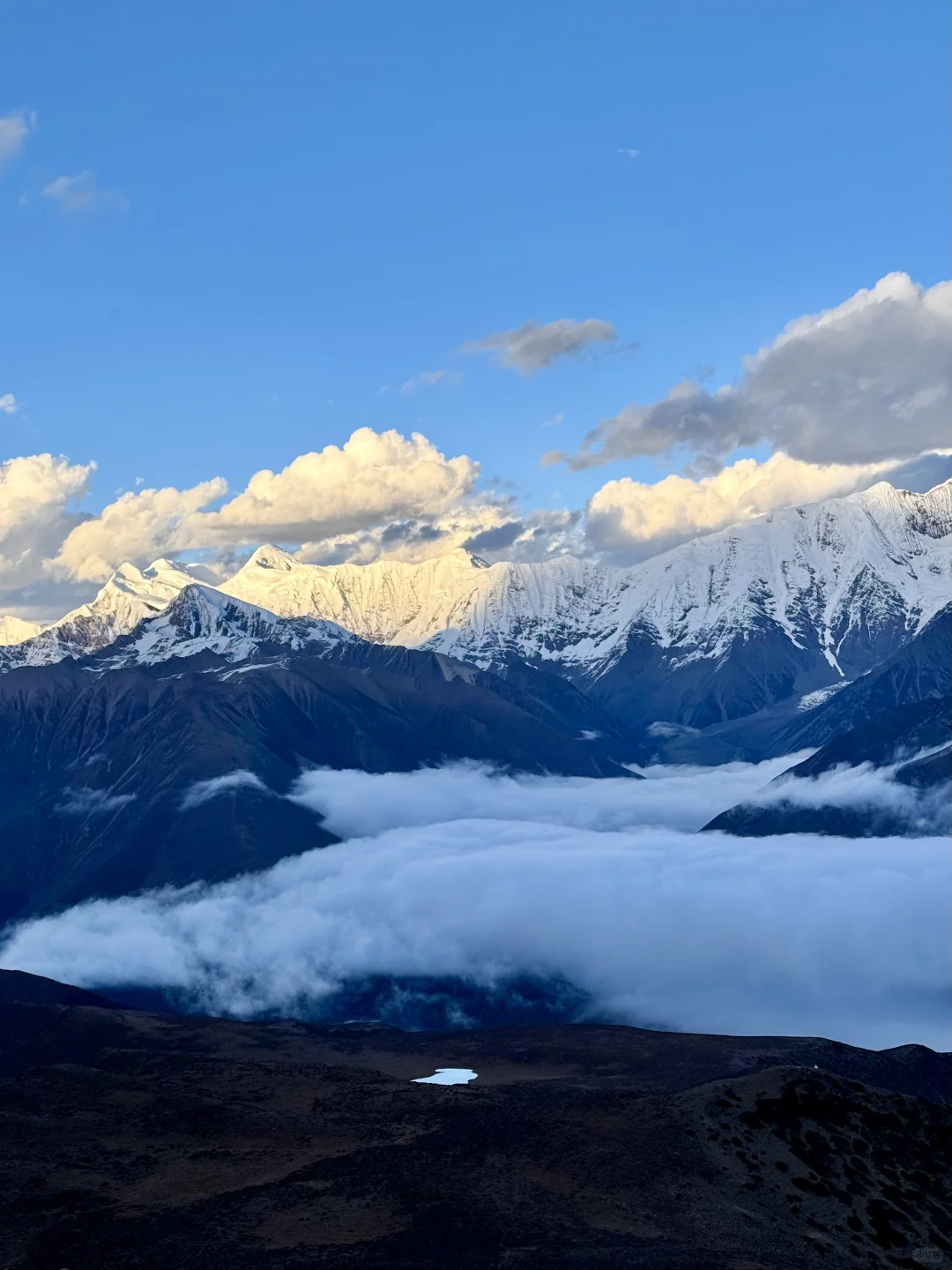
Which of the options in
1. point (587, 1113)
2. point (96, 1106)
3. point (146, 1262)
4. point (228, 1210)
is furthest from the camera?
point (96, 1106)

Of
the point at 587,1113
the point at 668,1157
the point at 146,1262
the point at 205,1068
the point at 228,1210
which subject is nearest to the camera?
the point at 146,1262

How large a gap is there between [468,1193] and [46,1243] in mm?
41408

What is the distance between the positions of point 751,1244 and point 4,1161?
83656mm

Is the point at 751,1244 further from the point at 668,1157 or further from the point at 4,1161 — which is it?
the point at 4,1161

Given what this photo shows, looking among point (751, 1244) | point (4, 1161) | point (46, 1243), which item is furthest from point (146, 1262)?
point (751, 1244)

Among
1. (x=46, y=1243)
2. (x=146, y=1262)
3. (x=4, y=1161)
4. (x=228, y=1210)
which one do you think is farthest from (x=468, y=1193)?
(x=4, y=1161)

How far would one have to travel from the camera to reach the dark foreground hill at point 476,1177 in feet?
403

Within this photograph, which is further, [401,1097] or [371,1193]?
[401,1097]

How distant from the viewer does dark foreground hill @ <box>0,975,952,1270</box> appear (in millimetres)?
122875

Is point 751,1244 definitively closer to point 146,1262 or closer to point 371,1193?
point 371,1193

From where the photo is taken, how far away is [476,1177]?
141 metres

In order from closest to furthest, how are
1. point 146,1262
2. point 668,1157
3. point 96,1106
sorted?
1. point 146,1262
2. point 668,1157
3. point 96,1106

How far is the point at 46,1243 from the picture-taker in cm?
12650

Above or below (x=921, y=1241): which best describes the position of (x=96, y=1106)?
above
